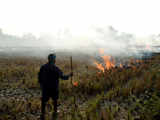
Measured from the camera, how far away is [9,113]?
14.9ft

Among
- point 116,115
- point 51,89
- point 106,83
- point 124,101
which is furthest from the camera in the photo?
point 106,83

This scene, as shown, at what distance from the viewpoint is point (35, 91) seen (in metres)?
7.63

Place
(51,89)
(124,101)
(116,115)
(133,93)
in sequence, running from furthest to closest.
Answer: (133,93), (124,101), (116,115), (51,89)

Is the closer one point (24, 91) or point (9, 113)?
point (9, 113)

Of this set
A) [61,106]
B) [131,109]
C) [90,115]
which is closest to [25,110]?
[61,106]

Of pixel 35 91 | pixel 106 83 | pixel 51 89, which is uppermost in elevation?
pixel 51 89

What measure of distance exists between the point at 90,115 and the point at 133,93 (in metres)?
2.92

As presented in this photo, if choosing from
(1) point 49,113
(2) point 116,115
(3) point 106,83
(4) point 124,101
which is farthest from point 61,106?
(3) point 106,83

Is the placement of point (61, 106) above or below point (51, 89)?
below

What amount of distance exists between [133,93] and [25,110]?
513cm

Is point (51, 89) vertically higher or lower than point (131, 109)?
higher

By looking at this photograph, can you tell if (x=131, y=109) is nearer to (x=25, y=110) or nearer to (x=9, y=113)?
(x=25, y=110)

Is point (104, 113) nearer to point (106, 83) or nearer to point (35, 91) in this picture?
point (106, 83)

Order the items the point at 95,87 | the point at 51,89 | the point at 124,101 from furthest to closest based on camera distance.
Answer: the point at 95,87
the point at 124,101
the point at 51,89
